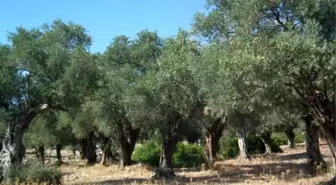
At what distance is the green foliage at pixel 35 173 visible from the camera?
15940 millimetres

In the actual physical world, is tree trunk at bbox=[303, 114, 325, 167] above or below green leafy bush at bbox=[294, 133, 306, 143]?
below

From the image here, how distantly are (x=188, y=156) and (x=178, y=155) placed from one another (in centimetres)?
77

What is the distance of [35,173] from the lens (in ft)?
52.2

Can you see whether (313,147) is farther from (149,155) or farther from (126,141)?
(149,155)

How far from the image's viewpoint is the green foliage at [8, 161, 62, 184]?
1594cm

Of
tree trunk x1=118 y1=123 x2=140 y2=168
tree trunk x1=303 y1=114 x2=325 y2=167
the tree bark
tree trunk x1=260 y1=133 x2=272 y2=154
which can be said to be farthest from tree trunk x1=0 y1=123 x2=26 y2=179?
tree trunk x1=260 y1=133 x2=272 y2=154

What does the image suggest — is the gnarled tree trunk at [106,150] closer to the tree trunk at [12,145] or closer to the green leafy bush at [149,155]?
the green leafy bush at [149,155]

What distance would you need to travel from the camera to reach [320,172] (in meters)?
17.4

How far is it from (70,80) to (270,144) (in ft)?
92.7

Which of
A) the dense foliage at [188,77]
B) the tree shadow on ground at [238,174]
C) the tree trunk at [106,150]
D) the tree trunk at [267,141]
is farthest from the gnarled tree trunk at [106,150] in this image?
the tree trunk at [267,141]

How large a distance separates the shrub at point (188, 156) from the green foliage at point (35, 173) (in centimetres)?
1433

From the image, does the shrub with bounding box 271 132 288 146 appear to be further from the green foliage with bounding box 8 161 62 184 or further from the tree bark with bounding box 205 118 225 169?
the green foliage with bounding box 8 161 62 184

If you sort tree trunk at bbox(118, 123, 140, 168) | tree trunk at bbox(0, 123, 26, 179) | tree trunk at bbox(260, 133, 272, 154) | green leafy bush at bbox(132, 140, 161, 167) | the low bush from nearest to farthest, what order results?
1. tree trunk at bbox(0, 123, 26, 179)
2. tree trunk at bbox(118, 123, 140, 168)
3. the low bush
4. green leafy bush at bbox(132, 140, 161, 167)
5. tree trunk at bbox(260, 133, 272, 154)

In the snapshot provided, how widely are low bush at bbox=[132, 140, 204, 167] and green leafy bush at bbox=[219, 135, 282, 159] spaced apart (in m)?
5.54
